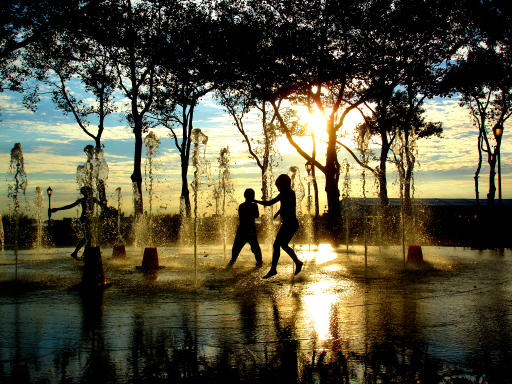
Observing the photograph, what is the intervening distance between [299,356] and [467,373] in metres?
1.25

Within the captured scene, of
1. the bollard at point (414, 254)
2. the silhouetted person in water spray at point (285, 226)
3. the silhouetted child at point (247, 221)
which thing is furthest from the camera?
the bollard at point (414, 254)

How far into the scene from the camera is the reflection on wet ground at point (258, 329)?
347 cm

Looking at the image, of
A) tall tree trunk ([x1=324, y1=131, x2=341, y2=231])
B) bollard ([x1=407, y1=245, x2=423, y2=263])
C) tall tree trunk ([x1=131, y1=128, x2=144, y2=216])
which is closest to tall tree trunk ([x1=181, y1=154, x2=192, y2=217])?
tall tree trunk ([x1=131, y1=128, x2=144, y2=216])

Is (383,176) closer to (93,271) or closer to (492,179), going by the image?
(492,179)

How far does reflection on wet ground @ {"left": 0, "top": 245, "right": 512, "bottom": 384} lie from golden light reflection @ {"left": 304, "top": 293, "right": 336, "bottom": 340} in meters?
0.01

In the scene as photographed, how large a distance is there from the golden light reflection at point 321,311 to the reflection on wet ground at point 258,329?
1 centimetres

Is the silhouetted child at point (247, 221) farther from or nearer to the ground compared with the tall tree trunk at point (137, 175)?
nearer to the ground

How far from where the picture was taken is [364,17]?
20219mm

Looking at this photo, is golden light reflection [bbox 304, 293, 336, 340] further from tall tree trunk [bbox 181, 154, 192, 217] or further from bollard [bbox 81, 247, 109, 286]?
tall tree trunk [bbox 181, 154, 192, 217]

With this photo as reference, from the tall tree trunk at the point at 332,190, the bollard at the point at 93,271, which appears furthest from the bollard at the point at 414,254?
the tall tree trunk at the point at 332,190

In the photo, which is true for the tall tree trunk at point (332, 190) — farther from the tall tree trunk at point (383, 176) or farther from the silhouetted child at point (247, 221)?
the silhouetted child at point (247, 221)

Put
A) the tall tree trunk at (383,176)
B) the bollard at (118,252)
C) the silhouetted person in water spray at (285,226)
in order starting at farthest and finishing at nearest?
the tall tree trunk at (383,176) → the bollard at (118,252) → the silhouetted person in water spray at (285,226)

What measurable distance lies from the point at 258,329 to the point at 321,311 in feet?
3.70

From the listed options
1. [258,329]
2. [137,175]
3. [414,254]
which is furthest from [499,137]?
[258,329]
